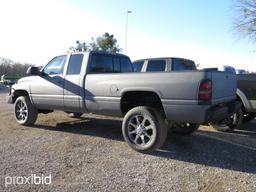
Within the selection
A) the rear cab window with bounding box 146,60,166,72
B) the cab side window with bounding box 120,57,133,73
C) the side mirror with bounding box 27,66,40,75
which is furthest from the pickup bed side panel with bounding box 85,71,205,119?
the rear cab window with bounding box 146,60,166,72

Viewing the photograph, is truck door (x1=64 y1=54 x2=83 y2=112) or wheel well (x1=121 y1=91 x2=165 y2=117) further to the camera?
truck door (x1=64 y1=54 x2=83 y2=112)

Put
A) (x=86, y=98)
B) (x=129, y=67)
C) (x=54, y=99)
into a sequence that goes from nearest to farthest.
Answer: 1. (x=86, y=98)
2. (x=54, y=99)
3. (x=129, y=67)

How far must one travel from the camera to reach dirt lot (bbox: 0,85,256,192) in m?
4.61

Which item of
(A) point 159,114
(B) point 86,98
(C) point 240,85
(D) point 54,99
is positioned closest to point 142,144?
(A) point 159,114

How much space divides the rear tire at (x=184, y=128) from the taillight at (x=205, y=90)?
175 cm

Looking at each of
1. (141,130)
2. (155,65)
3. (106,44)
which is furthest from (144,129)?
(106,44)

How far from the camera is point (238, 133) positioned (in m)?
7.98

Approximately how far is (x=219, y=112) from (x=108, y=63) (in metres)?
3.00

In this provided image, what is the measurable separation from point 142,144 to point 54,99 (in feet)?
8.62

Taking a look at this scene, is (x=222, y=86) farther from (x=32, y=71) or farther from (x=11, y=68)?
(x=11, y=68)

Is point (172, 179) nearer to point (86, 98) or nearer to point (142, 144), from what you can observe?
point (142, 144)

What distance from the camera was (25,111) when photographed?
8.52 m

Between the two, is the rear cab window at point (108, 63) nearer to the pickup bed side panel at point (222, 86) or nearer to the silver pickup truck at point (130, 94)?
the silver pickup truck at point (130, 94)

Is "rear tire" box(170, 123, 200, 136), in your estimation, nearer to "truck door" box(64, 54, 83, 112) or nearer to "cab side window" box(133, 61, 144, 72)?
"truck door" box(64, 54, 83, 112)
